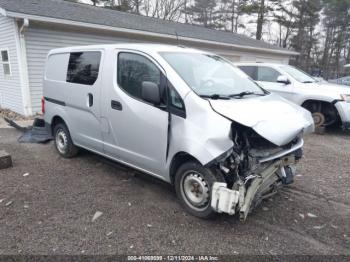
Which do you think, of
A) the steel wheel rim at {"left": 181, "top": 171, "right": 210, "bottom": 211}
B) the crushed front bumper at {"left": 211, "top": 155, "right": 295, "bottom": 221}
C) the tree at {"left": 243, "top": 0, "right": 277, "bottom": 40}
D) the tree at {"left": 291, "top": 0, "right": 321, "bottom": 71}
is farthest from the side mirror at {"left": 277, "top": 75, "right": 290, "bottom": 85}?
the tree at {"left": 291, "top": 0, "right": 321, "bottom": 71}

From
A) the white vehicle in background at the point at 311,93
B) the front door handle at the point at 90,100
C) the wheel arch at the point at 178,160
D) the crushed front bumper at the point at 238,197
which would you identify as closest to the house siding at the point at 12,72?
the front door handle at the point at 90,100

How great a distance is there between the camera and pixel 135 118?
11.7 ft

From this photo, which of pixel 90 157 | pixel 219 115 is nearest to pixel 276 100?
pixel 219 115

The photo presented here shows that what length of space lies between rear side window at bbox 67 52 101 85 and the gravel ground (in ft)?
4.88

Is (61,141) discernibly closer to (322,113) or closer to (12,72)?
(12,72)

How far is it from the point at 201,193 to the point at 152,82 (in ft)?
4.67

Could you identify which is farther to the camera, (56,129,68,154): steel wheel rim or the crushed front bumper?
(56,129,68,154): steel wheel rim

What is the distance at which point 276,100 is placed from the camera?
361cm

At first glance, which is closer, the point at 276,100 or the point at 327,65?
the point at 276,100

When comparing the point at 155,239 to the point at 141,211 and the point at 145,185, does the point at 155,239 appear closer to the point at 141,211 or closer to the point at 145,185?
the point at 141,211

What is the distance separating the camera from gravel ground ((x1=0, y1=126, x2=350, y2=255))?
110 inches

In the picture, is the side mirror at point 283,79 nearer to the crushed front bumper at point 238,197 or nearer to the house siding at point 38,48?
the crushed front bumper at point 238,197

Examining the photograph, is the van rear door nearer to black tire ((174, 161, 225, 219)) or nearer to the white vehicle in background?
black tire ((174, 161, 225, 219))

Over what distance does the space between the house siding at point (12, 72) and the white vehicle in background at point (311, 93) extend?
7.41 m
